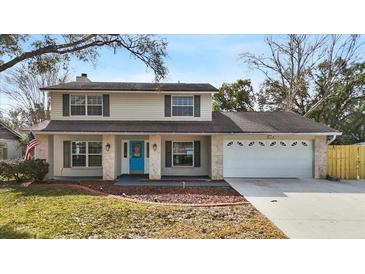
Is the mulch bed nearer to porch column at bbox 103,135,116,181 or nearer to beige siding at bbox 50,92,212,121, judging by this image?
porch column at bbox 103,135,116,181

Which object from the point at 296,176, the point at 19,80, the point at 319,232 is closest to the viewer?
the point at 319,232

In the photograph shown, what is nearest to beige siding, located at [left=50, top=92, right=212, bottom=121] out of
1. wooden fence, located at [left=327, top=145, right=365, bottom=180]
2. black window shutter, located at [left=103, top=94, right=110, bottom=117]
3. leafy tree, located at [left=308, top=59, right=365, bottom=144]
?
black window shutter, located at [left=103, top=94, right=110, bottom=117]

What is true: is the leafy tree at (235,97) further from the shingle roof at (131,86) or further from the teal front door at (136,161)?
the teal front door at (136,161)

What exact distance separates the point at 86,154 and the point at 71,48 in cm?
669

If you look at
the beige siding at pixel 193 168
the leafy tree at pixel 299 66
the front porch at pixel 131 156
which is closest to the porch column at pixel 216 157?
the front porch at pixel 131 156

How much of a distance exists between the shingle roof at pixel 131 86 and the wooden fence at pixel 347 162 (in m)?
7.19

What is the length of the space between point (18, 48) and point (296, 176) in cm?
1301

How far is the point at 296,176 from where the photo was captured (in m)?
12.6

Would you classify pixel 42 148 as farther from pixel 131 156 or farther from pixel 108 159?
pixel 131 156

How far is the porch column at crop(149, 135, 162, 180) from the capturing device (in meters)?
12.0

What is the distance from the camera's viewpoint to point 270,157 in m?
12.7

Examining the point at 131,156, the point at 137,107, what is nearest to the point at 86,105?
the point at 137,107

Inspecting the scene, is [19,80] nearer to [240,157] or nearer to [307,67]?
[240,157]
